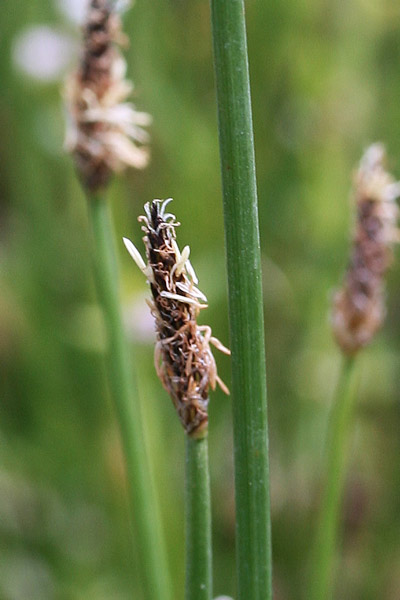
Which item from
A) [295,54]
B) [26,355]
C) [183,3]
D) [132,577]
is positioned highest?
[183,3]

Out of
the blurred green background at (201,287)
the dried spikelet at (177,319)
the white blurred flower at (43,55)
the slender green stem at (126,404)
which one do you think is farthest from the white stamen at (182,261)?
the white blurred flower at (43,55)

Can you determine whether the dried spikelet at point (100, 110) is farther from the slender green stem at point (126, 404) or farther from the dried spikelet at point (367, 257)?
the dried spikelet at point (367, 257)

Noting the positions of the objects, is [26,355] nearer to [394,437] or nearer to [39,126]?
[39,126]

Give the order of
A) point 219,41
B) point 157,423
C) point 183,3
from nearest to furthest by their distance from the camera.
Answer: point 219,41, point 157,423, point 183,3

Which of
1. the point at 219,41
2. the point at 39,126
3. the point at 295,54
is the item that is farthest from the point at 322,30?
the point at 219,41

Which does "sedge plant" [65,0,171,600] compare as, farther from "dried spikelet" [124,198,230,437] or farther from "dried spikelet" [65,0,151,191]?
"dried spikelet" [124,198,230,437]

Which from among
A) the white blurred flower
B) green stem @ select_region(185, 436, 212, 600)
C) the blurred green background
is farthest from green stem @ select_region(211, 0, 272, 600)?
the white blurred flower

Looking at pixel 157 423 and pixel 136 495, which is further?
pixel 157 423
